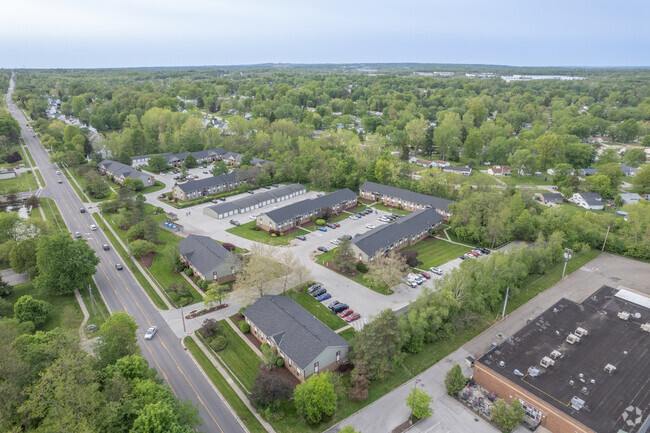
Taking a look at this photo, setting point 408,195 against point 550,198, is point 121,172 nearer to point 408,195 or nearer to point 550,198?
point 408,195

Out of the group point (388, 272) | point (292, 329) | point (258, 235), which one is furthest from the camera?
point (258, 235)

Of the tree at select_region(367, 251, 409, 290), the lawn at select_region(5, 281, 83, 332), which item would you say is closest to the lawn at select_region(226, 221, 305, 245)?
the tree at select_region(367, 251, 409, 290)

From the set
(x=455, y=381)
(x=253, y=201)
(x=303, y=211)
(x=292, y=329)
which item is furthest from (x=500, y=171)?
(x=292, y=329)

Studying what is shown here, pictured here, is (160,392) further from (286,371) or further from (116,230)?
(116,230)

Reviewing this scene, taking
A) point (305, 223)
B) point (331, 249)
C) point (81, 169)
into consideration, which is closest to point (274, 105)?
point (81, 169)

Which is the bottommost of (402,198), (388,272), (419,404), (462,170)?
(419,404)

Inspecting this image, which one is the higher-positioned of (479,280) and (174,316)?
(479,280)

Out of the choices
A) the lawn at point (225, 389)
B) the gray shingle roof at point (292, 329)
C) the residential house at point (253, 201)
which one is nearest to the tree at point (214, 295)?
the gray shingle roof at point (292, 329)
